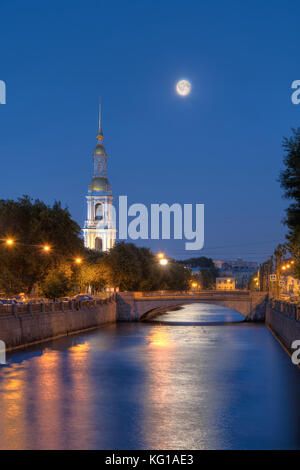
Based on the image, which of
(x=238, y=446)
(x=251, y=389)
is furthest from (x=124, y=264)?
(x=238, y=446)

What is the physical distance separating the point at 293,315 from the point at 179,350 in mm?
12545

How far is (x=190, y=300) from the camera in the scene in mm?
97000

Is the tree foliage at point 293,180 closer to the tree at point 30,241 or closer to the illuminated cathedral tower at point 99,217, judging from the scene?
the tree at point 30,241

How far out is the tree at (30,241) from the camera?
73125 mm

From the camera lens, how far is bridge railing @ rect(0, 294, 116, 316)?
46819mm

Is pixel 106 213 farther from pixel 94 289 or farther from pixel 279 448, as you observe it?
pixel 279 448

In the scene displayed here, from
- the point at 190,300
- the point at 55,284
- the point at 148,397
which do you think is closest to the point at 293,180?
the point at 148,397

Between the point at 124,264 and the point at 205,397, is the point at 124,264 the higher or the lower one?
the higher one

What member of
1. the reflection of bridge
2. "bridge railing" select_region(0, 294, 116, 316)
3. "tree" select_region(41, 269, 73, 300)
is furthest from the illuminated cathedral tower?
"tree" select_region(41, 269, 73, 300)

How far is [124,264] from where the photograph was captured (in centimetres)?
10856

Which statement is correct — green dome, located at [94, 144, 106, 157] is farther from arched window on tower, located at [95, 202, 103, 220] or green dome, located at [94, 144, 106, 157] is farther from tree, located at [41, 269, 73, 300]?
tree, located at [41, 269, 73, 300]

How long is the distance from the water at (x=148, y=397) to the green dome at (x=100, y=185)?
408 feet

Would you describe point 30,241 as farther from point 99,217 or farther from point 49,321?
point 99,217

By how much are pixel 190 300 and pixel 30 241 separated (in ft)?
107
